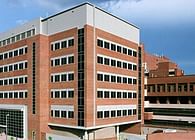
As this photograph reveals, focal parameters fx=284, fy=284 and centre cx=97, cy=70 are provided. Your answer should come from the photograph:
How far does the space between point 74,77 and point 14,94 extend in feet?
60.2

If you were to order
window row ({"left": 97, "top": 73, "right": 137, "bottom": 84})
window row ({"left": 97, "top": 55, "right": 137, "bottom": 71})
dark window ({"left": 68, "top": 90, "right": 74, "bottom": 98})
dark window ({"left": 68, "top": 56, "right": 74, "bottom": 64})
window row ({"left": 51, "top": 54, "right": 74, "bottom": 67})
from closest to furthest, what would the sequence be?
dark window ({"left": 68, "top": 90, "right": 74, "bottom": 98}) → dark window ({"left": 68, "top": 56, "right": 74, "bottom": 64}) → window row ({"left": 51, "top": 54, "right": 74, "bottom": 67}) → window row ({"left": 97, "top": 73, "right": 137, "bottom": 84}) → window row ({"left": 97, "top": 55, "right": 137, "bottom": 71})

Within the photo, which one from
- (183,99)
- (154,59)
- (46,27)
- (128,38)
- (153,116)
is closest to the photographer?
(46,27)

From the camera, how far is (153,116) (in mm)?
65062

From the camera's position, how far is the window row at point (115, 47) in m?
48.3

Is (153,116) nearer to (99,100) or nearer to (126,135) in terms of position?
(126,135)

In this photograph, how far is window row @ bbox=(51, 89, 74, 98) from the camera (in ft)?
155

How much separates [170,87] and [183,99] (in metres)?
3.81

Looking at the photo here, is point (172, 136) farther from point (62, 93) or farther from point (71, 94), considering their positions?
point (62, 93)

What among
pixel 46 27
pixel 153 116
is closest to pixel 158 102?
pixel 153 116

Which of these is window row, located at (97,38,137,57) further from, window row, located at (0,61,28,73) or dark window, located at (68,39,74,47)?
window row, located at (0,61,28,73)

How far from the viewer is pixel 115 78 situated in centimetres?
5141

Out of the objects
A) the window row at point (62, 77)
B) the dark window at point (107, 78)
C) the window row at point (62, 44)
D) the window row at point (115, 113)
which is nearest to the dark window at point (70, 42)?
the window row at point (62, 44)

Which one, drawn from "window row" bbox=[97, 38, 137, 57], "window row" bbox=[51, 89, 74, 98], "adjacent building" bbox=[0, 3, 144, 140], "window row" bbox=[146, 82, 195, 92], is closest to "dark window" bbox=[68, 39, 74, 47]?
"adjacent building" bbox=[0, 3, 144, 140]

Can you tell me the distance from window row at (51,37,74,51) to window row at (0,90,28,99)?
35.8ft
